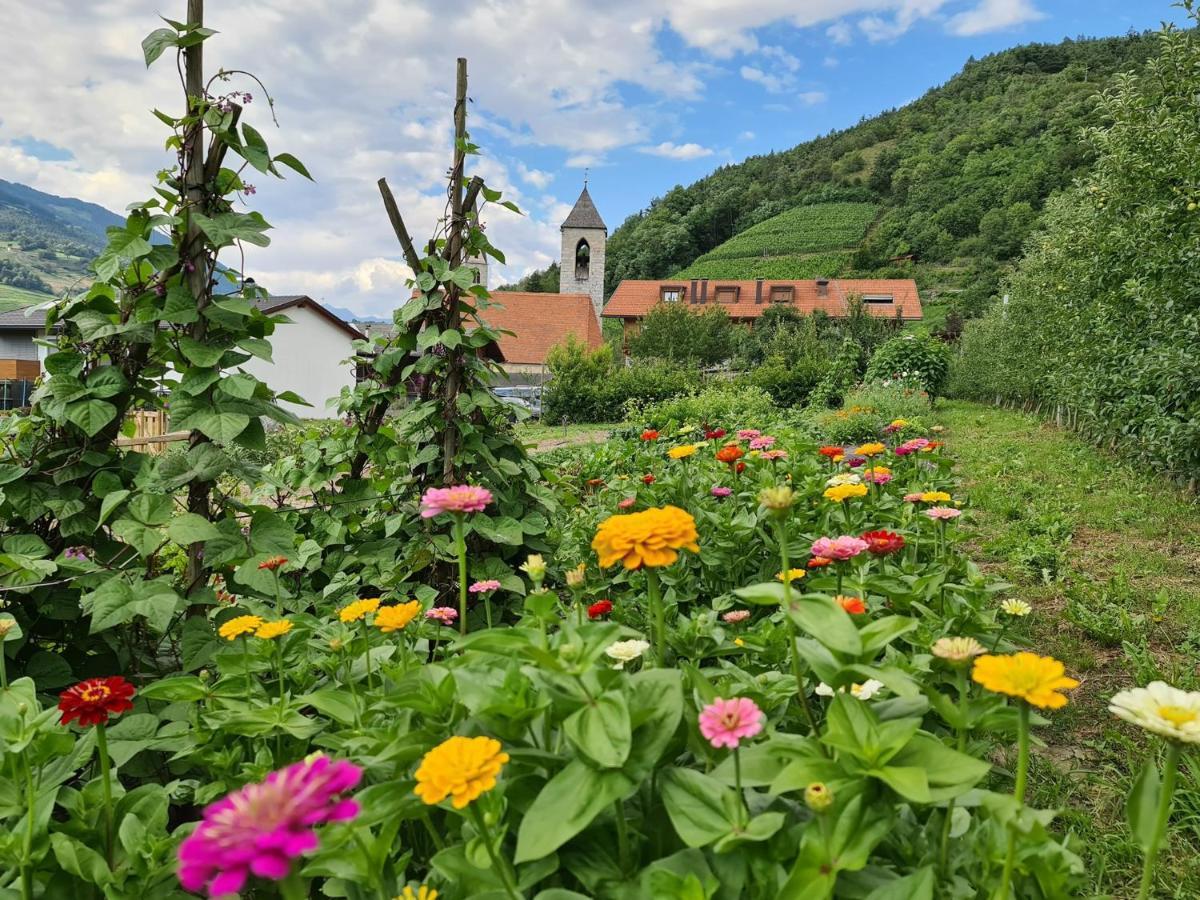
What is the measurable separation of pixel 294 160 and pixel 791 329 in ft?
96.3

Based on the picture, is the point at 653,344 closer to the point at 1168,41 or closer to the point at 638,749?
the point at 1168,41

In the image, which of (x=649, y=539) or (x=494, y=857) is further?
(x=649, y=539)

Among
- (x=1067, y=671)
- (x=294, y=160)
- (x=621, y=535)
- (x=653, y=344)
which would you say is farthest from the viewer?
(x=653, y=344)

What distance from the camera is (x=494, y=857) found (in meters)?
0.80

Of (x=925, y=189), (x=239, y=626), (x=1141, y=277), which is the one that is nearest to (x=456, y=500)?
(x=239, y=626)

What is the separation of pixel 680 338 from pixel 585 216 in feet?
65.8

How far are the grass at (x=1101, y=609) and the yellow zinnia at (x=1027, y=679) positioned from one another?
1.63 ft

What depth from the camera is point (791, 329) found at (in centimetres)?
2948

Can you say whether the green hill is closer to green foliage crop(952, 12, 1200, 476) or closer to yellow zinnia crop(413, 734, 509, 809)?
green foliage crop(952, 12, 1200, 476)

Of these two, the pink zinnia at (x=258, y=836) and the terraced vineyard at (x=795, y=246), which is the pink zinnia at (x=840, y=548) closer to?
the pink zinnia at (x=258, y=836)

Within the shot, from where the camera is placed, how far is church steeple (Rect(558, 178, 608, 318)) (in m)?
43.2

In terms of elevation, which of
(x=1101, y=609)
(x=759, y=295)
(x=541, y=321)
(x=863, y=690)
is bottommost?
(x=1101, y=609)

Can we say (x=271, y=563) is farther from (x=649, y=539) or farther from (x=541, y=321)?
(x=541, y=321)

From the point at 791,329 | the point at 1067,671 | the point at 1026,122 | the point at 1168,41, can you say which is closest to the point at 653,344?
the point at 791,329
